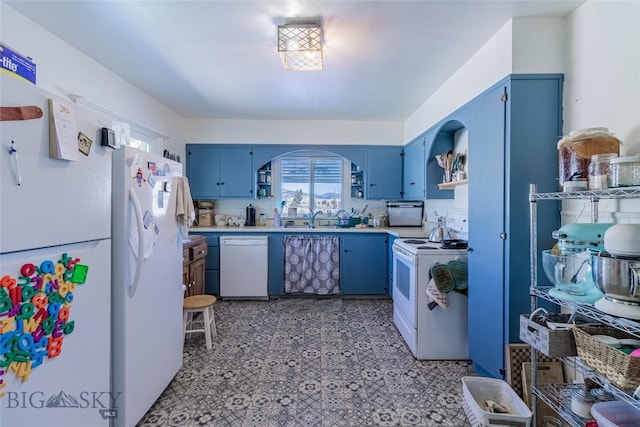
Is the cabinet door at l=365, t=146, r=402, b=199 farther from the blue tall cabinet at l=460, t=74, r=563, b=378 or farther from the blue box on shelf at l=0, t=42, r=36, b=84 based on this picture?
the blue box on shelf at l=0, t=42, r=36, b=84

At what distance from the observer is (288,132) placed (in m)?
4.10

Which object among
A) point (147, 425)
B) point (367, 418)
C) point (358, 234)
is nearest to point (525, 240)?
point (367, 418)

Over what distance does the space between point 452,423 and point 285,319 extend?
1.89 metres

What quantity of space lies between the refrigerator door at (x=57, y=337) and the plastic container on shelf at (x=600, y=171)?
7.09ft

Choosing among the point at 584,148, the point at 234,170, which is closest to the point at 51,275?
the point at 584,148

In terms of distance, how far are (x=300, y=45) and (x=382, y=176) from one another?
8.02 feet

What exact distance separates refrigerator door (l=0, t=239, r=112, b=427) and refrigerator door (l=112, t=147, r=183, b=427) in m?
A: 0.08

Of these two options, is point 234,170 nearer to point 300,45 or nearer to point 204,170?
point 204,170

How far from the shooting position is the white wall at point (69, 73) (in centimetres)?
173

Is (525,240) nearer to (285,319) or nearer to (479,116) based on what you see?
(479,116)

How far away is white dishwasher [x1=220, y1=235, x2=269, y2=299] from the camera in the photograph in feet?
12.3

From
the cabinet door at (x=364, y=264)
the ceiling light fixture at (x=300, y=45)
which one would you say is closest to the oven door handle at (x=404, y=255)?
the cabinet door at (x=364, y=264)

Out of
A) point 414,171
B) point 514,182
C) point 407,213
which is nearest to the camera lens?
point 514,182

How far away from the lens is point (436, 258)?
2377 millimetres
